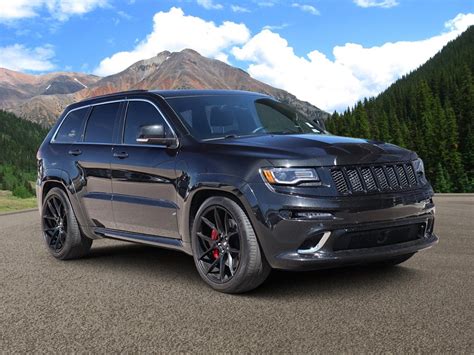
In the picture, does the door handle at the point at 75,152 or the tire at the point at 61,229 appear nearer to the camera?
the door handle at the point at 75,152

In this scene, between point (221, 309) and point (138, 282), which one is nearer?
point (221, 309)

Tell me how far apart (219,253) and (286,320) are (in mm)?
1130

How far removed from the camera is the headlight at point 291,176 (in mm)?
4930

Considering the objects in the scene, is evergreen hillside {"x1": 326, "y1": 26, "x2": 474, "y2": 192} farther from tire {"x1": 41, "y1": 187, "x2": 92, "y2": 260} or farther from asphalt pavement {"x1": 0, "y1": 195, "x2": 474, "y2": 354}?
asphalt pavement {"x1": 0, "y1": 195, "x2": 474, "y2": 354}

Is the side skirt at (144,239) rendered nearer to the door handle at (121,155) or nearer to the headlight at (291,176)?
the door handle at (121,155)

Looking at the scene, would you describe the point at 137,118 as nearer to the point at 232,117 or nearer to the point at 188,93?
the point at 188,93

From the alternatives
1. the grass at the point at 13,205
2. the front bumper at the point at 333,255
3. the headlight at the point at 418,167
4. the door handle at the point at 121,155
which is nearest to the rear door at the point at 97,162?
the door handle at the point at 121,155

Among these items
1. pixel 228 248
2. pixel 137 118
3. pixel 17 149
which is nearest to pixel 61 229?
pixel 137 118

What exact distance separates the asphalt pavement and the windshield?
1.45 m

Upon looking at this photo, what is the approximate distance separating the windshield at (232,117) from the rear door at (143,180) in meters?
0.25

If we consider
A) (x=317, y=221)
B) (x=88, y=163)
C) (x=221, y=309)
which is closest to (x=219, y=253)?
(x=221, y=309)

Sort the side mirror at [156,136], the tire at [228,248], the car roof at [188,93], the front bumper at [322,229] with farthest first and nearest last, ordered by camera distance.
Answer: the car roof at [188,93] → the side mirror at [156,136] → the tire at [228,248] → the front bumper at [322,229]

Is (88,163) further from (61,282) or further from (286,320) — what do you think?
(286,320)

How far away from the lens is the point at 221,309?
4.85m
